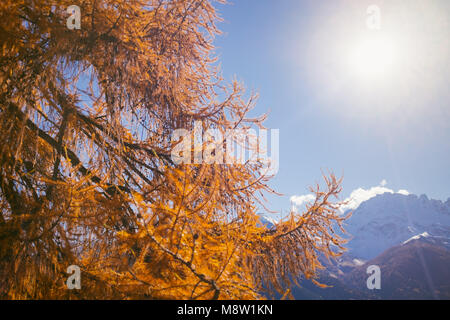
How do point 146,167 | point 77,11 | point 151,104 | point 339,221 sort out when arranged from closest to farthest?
point 77,11 < point 151,104 < point 146,167 < point 339,221

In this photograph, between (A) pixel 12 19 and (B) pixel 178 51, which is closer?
(A) pixel 12 19

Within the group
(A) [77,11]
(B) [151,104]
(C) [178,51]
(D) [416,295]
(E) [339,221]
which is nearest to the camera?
(A) [77,11]

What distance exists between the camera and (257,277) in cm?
317

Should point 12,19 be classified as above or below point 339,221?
above

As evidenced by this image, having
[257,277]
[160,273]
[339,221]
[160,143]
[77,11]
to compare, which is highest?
[77,11]

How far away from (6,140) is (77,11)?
110 cm
